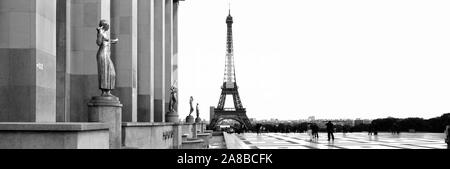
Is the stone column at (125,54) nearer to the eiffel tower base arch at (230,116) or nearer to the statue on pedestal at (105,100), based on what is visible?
the statue on pedestal at (105,100)

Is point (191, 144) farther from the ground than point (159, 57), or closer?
closer

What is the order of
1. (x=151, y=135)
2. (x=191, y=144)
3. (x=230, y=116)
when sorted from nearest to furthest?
(x=151, y=135) < (x=191, y=144) < (x=230, y=116)

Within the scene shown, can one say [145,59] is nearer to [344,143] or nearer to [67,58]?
[67,58]

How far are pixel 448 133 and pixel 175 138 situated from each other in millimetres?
14279

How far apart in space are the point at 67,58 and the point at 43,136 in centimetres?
1133

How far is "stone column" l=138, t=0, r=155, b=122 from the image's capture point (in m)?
29.6

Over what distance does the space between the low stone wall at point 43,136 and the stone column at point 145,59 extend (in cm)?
1961

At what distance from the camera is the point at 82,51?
21.2 meters

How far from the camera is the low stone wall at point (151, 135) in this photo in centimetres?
1720

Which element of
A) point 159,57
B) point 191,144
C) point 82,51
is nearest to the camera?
point 82,51

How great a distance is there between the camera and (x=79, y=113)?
21.5 metres

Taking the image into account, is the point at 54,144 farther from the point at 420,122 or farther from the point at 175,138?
the point at 420,122

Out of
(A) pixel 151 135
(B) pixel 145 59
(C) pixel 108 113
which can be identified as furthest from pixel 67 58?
(B) pixel 145 59
